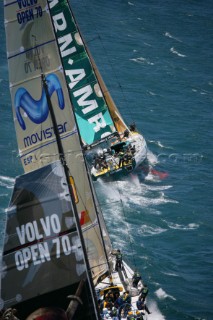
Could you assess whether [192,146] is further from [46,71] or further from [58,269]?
[58,269]

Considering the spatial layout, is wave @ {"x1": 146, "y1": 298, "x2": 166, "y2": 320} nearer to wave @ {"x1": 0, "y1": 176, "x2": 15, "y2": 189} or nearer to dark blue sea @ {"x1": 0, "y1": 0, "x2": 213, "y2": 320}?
dark blue sea @ {"x1": 0, "y1": 0, "x2": 213, "y2": 320}

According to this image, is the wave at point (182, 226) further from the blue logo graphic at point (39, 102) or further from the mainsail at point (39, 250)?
the mainsail at point (39, 250)

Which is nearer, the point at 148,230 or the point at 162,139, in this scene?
the point at 148,230

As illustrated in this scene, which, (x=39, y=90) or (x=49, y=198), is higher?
(x=39, y=90)

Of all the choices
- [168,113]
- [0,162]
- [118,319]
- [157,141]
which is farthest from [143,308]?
[168,113]

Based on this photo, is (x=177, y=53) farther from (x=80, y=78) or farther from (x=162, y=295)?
(x=162, y=295)

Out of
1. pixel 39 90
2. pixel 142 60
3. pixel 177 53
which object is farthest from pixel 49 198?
pixel 177 53

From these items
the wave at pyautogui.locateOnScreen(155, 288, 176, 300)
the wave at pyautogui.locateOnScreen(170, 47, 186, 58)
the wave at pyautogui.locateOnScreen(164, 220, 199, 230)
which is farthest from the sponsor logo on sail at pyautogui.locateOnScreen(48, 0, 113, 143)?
the wave at pyautogui.locateOnScreen(170, 47, 186, 58)

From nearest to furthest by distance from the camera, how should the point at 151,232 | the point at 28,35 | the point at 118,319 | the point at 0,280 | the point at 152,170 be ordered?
the point at 0,280 < the point at 28,35 < the point at 118,319 < the point at 151,232 < the point at 152,170
